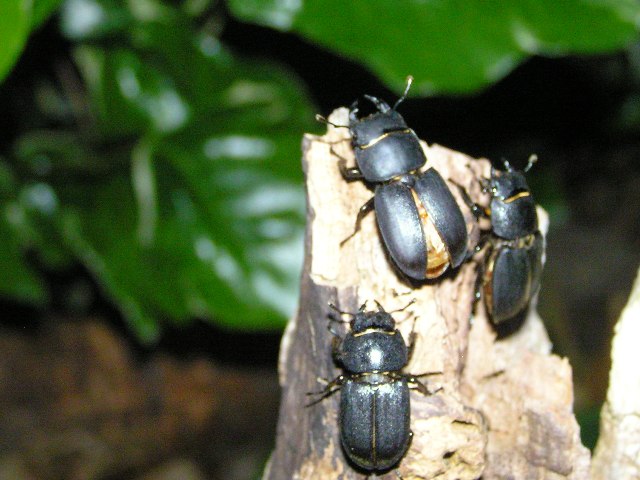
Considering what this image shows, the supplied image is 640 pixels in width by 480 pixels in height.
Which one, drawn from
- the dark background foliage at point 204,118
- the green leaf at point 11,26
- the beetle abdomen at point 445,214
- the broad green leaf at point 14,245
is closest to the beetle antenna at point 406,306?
the beetle abdomen at point 445,214

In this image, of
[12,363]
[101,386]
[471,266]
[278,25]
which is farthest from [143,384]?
[471,266]

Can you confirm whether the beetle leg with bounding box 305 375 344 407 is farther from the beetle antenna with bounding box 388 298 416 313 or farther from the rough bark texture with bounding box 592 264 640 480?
the rough bark texture with bounding box 592 264 640 480

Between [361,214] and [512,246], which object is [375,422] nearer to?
[361,214]

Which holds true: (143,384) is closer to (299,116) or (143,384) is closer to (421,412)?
(299,116)

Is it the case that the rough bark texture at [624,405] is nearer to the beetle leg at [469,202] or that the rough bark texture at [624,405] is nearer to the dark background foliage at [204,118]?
the beetle leg at [469,202]

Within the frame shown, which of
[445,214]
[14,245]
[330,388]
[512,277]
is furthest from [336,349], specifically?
[14,245]

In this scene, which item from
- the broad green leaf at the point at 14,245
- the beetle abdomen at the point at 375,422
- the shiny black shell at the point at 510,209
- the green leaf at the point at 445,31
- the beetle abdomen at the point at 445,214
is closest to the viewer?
the beetle abdomen at the point at 375,422
